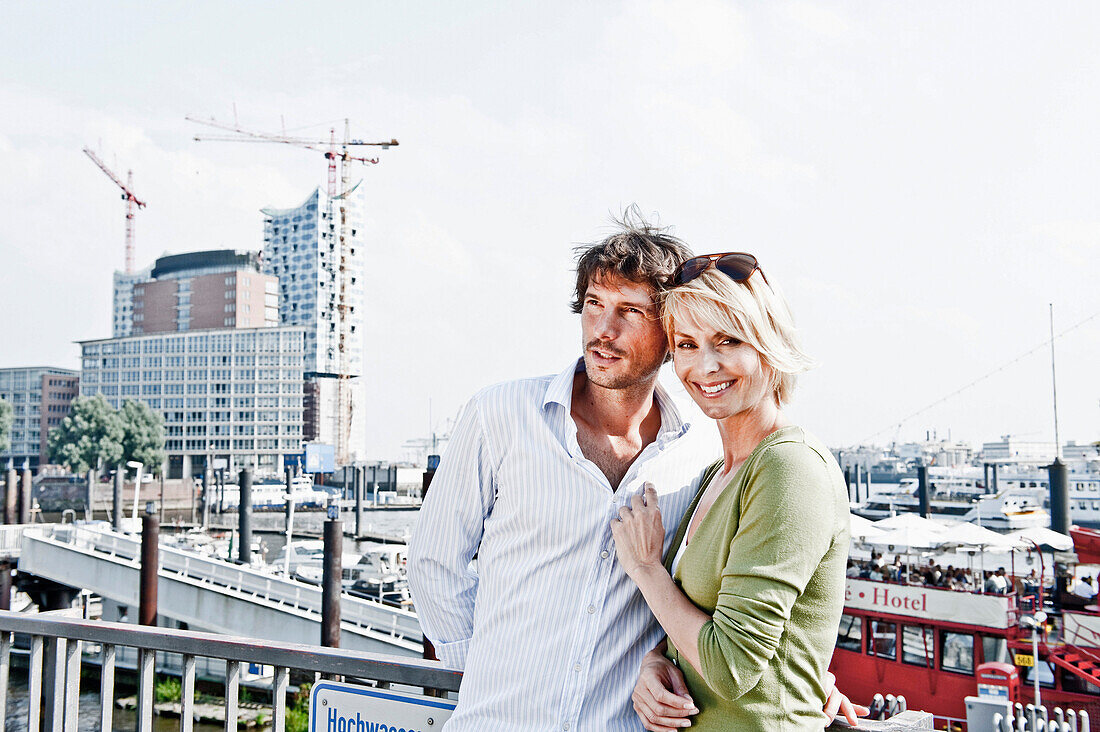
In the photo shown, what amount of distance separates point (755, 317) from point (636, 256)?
512 millimetres

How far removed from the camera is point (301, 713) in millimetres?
15234

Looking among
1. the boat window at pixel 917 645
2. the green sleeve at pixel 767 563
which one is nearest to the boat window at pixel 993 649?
the boat window at pixel 917 645

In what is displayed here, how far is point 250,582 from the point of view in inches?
771

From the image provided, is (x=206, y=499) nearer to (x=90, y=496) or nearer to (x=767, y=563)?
(x=90, y=496)

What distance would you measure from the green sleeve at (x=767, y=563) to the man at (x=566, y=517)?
0.27 m

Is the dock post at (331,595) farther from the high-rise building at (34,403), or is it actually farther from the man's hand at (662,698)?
the high-rise building at (34,403)

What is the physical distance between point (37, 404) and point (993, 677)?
121087 mm

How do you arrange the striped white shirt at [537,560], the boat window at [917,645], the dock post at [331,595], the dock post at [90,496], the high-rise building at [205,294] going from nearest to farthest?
the striped white shirt at [537,560] → the boat window at [917,645] → the dock post at [331,595] → the dock post at [90,496] → the high-rise building at [205,294]

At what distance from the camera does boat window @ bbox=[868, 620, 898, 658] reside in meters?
14.7

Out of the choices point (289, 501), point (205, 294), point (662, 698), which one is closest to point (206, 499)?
point (289, 501)

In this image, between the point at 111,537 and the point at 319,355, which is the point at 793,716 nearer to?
the point at 111,537

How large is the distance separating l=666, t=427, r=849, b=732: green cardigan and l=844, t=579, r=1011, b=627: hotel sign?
43.5ft

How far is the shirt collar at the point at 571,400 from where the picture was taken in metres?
2.49

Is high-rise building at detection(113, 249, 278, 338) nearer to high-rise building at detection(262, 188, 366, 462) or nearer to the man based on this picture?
high-rise building at detection(262, 188, 366, 462)
